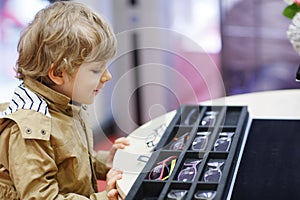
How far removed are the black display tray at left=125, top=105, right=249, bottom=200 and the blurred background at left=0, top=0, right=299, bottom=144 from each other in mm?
1344

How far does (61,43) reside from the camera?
1484 millimetres

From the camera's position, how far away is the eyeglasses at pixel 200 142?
1.65 meters

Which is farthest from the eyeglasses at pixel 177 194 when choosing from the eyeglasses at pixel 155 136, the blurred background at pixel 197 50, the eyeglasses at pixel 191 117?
the blurred background at pixel 197 50

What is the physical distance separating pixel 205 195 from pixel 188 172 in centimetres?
13

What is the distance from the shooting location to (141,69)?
360 cm

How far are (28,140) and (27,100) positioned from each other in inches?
4.6

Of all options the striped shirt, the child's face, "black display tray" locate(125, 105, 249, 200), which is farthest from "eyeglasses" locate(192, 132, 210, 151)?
the striped shirt

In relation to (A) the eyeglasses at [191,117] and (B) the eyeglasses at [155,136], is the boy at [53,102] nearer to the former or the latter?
(B) the eyeglasses at [155,136]

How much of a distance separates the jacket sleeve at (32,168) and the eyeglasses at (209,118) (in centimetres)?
52

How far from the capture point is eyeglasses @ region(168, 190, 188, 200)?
4.59ft

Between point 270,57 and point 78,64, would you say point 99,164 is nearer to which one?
point 78,64

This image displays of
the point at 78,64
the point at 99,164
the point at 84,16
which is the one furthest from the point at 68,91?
the point at 99,164

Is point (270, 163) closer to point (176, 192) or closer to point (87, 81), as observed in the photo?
point (176, 192)

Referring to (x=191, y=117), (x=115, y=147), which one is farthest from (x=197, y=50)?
(x=115, y=147)
